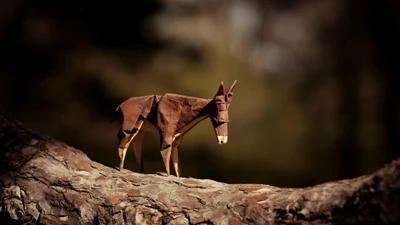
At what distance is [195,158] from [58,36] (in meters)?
1.58

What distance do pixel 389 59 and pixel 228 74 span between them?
1258 mm

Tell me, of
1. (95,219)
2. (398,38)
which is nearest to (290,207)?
(95,219)

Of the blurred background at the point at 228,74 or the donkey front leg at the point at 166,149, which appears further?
the blurred background at the point at 228,74

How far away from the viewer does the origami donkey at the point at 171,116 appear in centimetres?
196

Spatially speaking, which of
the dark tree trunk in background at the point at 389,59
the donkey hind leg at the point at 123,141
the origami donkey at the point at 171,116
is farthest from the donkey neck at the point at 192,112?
the dark tree trunk in background at the point at 389,59

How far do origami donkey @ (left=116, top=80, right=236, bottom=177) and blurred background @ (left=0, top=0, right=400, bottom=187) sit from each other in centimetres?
148

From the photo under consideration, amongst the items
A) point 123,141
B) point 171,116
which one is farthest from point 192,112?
point 123,141

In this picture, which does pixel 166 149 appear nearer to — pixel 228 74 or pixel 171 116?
pixel 171 116

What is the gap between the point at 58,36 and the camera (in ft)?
12.9

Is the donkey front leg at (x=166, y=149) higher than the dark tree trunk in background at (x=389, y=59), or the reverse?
the dark tree trunk in background at (x=389, y=59)

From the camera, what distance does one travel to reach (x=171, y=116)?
81.2 inches

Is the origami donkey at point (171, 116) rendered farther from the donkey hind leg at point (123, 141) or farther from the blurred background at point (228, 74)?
the blurred background at point (228, 74)

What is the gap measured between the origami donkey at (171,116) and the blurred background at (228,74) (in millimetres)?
1481

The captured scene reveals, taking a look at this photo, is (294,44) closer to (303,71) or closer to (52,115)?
(303,71)
